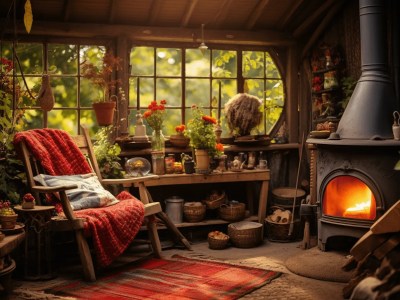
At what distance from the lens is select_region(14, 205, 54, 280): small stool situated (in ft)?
14.3

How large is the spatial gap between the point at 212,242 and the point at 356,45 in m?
2.56

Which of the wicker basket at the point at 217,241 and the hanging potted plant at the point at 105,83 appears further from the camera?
the hanging potted plant at the point at 105,83

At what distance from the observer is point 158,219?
5.82 meters

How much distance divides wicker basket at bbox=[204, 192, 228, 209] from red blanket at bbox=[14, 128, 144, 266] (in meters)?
1.13

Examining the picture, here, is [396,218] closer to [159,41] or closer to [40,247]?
[40,247]

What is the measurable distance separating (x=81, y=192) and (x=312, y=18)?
331 cm

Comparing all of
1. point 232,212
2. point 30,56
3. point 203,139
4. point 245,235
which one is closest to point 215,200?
point 232,212

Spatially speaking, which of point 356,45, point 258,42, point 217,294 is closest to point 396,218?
→ point 217,294

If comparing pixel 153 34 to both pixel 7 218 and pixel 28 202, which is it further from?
pixel 7 218

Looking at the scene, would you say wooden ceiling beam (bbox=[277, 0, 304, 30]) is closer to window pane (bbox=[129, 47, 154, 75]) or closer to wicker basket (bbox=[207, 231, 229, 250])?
window pane (bbox=[129, 47, 154, 75])

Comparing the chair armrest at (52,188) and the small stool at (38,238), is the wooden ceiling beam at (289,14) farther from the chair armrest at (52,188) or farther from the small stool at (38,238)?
the small stool at (38,238)

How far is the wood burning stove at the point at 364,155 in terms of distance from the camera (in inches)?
186

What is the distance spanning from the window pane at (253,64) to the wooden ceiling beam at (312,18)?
50cm

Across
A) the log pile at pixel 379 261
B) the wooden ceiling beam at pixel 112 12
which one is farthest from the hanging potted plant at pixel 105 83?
the log pile at pixel 379 261
